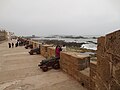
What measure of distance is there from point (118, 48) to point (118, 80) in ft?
1.48

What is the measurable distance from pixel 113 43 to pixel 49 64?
562 cm

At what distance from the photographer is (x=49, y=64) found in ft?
26.4

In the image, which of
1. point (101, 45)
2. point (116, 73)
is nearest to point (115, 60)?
point (116, 73)

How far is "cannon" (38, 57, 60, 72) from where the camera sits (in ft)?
25.8

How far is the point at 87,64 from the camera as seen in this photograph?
6.41m

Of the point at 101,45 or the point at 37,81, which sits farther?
the point at 37,81

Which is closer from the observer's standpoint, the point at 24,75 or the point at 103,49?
the point at 103,49

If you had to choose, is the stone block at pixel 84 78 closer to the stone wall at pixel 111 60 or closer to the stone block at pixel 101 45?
the stone block at pixel 101 45

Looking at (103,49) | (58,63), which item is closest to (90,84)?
(103,49)

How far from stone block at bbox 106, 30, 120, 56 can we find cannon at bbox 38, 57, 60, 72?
520cm

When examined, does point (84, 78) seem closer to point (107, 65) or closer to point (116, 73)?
point (107, 65)

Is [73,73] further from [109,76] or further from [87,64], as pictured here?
[109,76]

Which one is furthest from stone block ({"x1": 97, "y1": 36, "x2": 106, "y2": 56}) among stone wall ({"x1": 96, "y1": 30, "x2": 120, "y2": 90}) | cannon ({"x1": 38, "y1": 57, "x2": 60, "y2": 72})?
cannon ({"x1": 38, "y1": 57, "x2": 60, "y2": 72})

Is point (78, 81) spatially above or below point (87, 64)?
below
